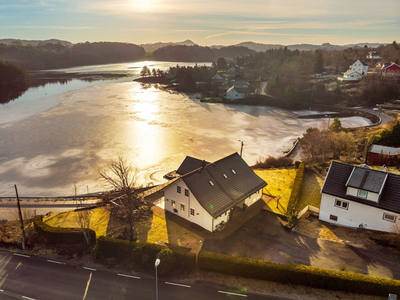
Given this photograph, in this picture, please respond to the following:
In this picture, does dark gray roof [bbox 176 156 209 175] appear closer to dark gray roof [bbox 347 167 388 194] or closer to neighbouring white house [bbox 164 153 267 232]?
neighbouring white house [bbox 164 153 267 232]

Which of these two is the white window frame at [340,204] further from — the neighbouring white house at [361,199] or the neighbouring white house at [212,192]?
the neighbouring white house at [212,192]

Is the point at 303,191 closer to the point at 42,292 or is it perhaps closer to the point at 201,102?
the point at 42,292

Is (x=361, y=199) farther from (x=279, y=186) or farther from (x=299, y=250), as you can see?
(x=279, y=186)

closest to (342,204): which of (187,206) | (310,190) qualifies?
(310,190)


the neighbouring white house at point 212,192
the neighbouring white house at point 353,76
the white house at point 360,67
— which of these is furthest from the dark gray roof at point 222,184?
the white house at point 360,67

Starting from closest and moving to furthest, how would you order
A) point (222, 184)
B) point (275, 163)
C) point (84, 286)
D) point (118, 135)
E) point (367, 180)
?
1. point (84, 286)
2. point (367, 180)
3. point (222, 184)
4. point (275, 163)
5. point (118, 135)

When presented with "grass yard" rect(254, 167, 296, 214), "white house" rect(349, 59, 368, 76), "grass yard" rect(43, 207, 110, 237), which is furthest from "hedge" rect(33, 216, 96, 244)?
"white house" rect(349, 59, 368, 76)

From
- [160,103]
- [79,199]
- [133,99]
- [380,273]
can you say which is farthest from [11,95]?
[380,273]
